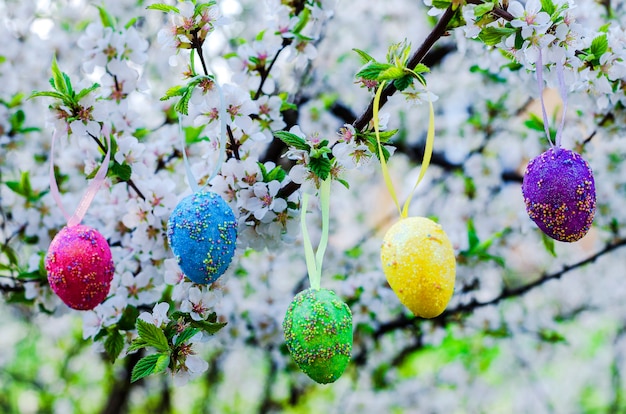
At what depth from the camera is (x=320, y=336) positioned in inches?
31.0

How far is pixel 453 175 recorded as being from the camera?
8.39 ft

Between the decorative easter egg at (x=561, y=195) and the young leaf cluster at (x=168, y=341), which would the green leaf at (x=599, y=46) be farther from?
the young leaf cluster at (x=168, y=341)

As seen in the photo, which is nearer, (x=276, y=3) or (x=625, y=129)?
(x=276, y=3)

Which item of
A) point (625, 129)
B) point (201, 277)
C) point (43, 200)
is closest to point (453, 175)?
point (625, 129)

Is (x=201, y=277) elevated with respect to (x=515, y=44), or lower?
lower

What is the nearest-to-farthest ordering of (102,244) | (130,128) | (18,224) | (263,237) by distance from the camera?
(102,244) → (263,237) → (130,128) → (18,224)

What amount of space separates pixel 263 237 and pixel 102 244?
0.28 metres

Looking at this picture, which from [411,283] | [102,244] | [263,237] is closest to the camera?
[411,283]

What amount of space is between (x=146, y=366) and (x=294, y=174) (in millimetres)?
381

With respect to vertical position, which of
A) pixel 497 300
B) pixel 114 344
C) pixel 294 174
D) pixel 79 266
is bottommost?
pixel 497 300

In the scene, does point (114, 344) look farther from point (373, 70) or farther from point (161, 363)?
point (373, 70)

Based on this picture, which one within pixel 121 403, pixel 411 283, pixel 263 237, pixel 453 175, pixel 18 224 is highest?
pixel 411 283

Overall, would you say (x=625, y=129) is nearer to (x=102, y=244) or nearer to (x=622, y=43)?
(x=622, y=43)

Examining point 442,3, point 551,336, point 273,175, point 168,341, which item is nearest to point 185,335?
point 168,341
